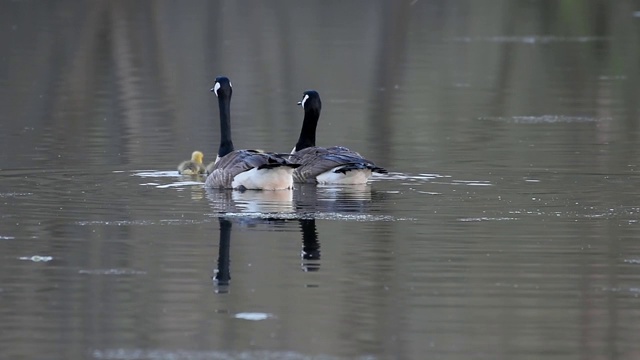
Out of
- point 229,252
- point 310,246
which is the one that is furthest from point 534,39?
point 229,252

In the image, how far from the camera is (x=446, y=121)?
2302 cm

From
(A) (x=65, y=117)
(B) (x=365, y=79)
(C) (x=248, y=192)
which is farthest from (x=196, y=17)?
(C) (x=248, y=192)

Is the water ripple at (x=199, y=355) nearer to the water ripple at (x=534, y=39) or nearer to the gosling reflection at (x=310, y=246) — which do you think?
the gosling reflection at (x=310, y=246)

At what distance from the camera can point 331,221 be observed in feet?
45.1

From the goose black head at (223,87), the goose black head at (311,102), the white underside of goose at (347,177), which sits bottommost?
the white underside of goose at (347,177)

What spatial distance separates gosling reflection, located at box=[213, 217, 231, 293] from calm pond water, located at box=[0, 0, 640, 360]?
33 mm

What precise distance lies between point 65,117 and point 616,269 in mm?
13566

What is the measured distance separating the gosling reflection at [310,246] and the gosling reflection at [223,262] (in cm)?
56

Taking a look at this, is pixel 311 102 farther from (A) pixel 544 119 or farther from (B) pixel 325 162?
(A) pixel 544 119

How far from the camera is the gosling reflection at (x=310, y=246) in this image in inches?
454

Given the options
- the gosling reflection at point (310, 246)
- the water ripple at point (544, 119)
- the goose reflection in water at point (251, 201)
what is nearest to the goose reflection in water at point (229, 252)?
the gosling reflection at point (310, 246)

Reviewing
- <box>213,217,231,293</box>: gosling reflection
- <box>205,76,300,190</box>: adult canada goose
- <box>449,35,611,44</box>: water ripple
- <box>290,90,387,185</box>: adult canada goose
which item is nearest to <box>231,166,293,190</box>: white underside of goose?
<box>205,76,300,190</box>: adult canada goose

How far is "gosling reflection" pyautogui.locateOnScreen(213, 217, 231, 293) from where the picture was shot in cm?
1076

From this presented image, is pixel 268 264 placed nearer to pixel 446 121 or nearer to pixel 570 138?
pixel 570 138
